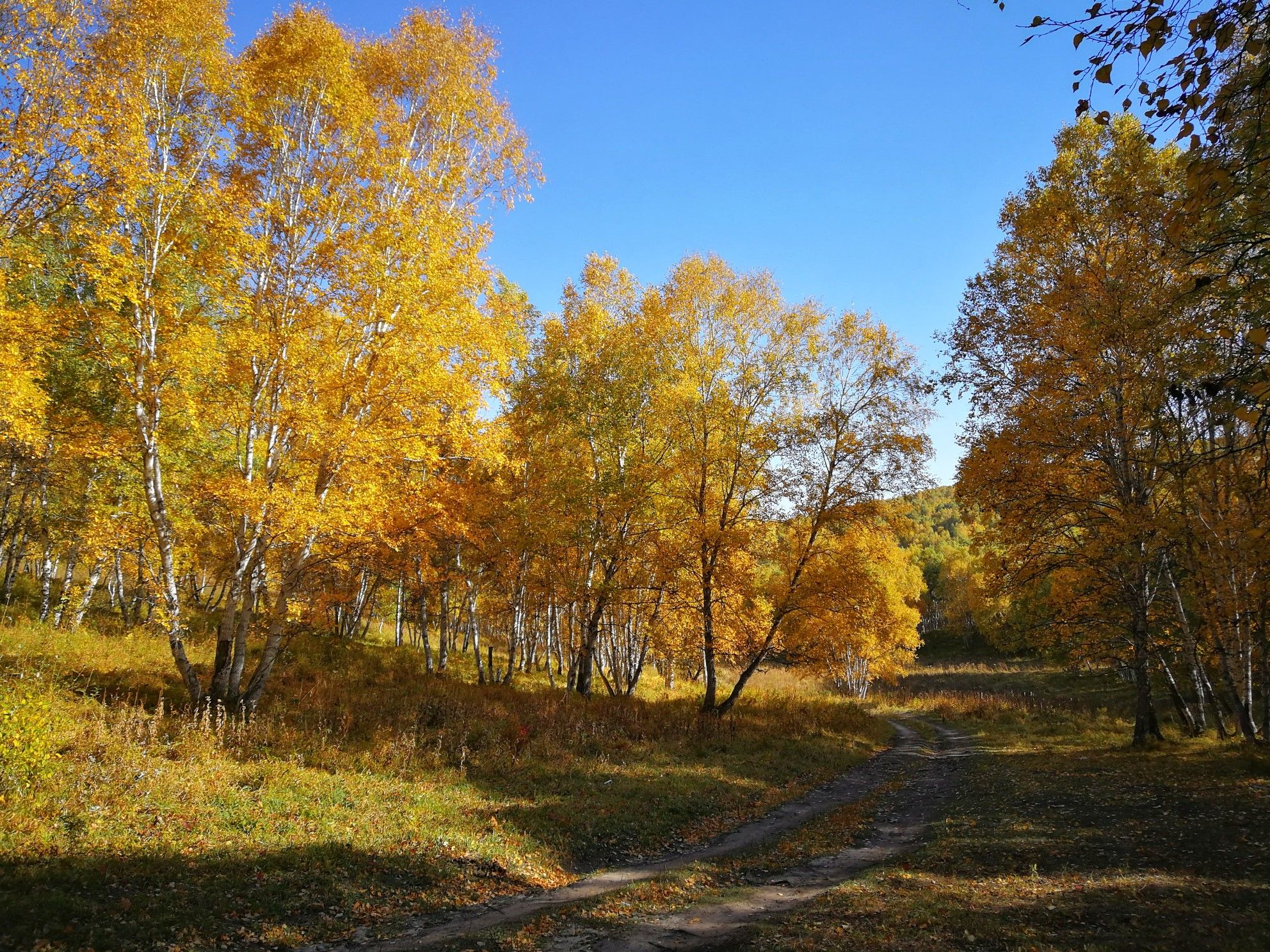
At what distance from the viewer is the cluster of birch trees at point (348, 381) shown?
1159cm

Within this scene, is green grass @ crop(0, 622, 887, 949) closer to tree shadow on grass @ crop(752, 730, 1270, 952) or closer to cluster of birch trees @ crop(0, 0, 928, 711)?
cluster of birch trees @ crop(0, 0, 928, 711)

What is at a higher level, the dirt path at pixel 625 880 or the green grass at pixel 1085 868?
the green grass at pixel 1085 868

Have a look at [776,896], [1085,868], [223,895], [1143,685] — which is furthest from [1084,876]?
[1143,685]

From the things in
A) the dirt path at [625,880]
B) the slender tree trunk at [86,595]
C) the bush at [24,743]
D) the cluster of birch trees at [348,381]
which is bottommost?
the dirt path at [625,880]

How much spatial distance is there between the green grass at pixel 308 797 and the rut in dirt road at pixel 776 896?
2.30 m

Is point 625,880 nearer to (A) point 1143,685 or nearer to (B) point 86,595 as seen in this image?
(A) point 1143,685

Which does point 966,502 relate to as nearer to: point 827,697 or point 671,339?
point 671,339

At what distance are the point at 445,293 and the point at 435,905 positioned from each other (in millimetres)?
11037

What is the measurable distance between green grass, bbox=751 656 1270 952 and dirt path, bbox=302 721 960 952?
140cm

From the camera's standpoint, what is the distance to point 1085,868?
7.79 m

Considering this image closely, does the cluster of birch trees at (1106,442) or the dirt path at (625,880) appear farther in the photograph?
the cluster of birch trees at (1106,442)

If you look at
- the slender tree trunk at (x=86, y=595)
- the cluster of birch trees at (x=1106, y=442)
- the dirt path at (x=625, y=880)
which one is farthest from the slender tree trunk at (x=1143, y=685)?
the slender tree trunk at (x=86, y=595)

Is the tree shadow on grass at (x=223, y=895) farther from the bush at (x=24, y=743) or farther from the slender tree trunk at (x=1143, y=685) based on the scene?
the slender tree trunk at (x=1143, y=685)

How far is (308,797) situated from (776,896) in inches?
287
